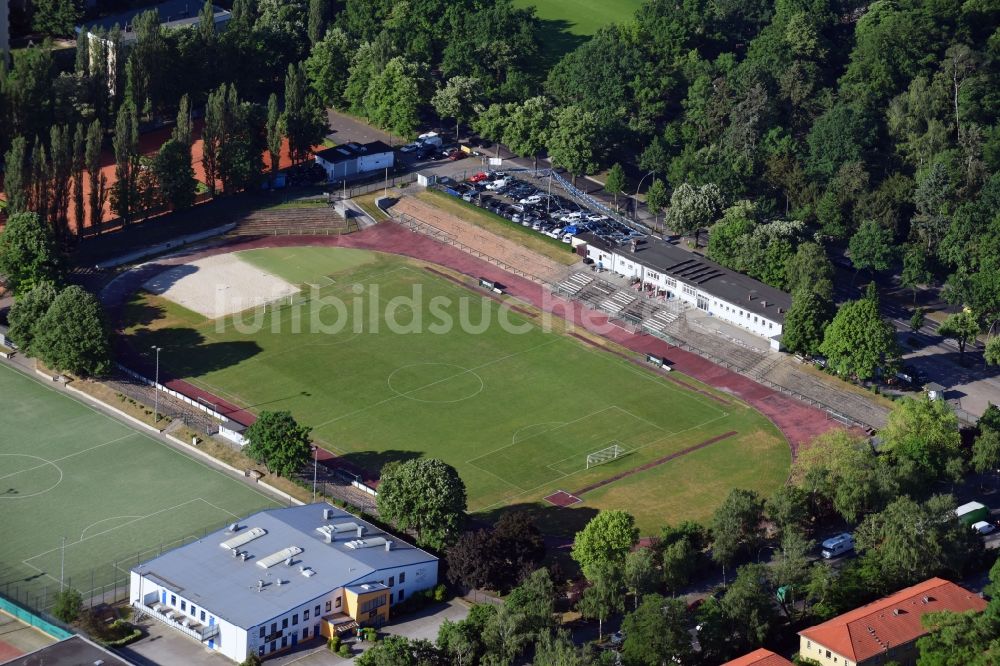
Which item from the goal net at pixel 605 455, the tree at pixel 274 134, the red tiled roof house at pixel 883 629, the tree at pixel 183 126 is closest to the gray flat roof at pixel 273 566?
the goal net at pixel 605 455

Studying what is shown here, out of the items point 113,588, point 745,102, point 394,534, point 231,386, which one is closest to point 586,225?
point 745,102

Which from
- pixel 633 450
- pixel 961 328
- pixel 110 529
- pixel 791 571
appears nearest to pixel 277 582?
pixel 110 529

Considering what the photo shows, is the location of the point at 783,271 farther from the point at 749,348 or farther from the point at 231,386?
the point at 231,386

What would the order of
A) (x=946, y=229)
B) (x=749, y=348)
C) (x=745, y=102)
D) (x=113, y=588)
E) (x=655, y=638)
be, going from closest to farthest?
(x=655, y=638) → (x=113, y=588) → (x=749, y=348) → (x=946, y=229) → (x=745, y=102)

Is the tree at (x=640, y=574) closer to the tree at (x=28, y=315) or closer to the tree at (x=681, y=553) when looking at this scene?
the tree at (x=681, y=553)

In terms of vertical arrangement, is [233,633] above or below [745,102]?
below

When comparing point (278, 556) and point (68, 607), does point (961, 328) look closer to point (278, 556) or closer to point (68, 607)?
point (278, 556)
